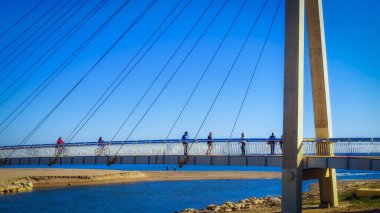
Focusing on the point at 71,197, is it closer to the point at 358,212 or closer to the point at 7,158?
the point at 7,158

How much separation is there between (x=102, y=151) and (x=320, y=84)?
13.2 meters

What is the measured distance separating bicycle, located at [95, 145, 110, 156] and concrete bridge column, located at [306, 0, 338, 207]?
1218cm

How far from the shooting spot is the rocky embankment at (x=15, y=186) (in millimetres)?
47656

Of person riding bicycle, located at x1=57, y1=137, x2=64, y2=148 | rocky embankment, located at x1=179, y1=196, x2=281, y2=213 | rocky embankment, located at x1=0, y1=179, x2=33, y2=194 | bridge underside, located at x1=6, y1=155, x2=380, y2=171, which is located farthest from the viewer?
rocky embankment, located at x1=0, y1=179, x2=33, y2=194

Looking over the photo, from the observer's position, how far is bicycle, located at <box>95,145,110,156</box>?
23.0 meters

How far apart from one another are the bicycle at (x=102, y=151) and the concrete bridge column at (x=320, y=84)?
40.0 ft

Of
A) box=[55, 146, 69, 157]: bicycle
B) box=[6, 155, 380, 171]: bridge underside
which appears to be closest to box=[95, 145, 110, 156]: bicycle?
box=[6, 155, 380, 171]: bridge underside

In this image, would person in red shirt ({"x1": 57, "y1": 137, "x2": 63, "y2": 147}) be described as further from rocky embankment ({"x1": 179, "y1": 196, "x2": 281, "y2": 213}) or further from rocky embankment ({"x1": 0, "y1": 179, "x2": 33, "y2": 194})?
rocky embankment ({"x1": 0, "y1": 179, "x2": 33, "y2": 194})

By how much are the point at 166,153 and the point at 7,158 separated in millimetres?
10672

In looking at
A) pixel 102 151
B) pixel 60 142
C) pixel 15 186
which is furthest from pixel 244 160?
pixel 15 186

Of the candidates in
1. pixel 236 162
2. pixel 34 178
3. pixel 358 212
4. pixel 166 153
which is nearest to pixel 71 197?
pixel 34 178

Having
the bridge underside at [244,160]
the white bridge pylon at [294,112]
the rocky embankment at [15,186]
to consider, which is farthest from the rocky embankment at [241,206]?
the rocky embankment at [15,186]

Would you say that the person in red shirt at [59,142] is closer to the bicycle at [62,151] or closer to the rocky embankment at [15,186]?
the bicycle at [62,151]

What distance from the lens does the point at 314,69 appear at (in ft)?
77.8
